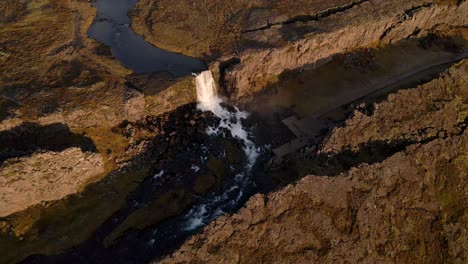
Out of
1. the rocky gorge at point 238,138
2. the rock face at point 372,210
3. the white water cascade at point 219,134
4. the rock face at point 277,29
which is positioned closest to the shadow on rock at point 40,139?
the rocky gorge at point 238,138

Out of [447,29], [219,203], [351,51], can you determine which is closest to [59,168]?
[219,203]

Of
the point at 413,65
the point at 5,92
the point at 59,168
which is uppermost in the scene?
the point at 5,92

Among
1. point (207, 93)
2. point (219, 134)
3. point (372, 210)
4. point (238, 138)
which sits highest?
point (207, 93)

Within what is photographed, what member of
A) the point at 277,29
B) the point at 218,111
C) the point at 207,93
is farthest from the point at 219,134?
the point at 277,29

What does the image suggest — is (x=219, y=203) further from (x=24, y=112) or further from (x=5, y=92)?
(x=5, y=92)

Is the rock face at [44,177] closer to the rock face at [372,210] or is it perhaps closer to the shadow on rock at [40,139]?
the shadow on rock at [40,139]

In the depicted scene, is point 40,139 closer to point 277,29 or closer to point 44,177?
point 44,177
